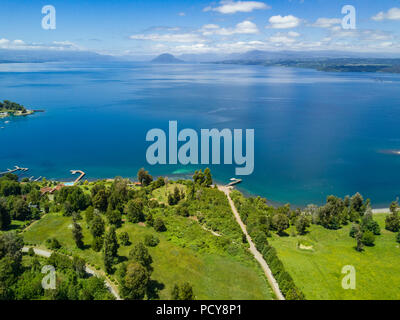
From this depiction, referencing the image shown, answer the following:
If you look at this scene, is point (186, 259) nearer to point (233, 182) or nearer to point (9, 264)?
point (9, 264)

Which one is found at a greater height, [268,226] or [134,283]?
[134,283]

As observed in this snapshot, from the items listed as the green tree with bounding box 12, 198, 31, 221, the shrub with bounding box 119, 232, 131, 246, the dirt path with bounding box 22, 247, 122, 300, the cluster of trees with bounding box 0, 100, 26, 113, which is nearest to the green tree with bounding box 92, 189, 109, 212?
the green tree with bounding box 12, 198, 31, 221

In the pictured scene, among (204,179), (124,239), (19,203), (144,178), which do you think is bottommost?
(124,239)

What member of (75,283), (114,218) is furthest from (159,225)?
(75,283)

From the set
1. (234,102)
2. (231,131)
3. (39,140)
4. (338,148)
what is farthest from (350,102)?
(39,140)
